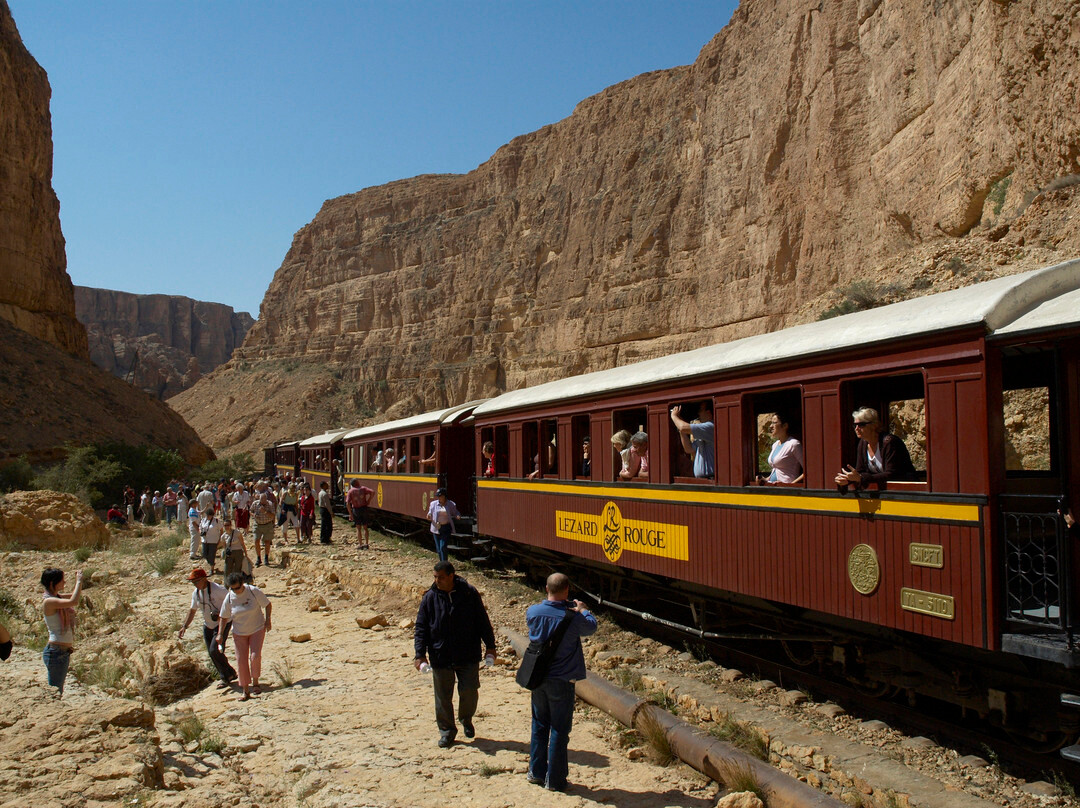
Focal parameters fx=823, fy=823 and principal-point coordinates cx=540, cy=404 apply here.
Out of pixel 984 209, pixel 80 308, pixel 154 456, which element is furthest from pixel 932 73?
pixel 80 308

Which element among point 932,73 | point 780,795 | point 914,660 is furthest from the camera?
point 932,73

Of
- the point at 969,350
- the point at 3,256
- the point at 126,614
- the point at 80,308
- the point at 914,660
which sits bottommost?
the point at 126,614

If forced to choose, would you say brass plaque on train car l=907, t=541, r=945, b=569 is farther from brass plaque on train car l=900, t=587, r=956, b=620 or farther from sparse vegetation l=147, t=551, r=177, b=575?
sparse vegetation l=147, t=551, r=177, b=575

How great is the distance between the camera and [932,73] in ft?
102

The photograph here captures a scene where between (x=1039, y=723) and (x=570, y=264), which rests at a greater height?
(x=570, y=264)

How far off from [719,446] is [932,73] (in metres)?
29.7

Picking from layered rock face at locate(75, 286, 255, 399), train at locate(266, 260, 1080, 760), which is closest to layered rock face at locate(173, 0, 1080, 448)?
train at locate(266, 260, 1080, 760)

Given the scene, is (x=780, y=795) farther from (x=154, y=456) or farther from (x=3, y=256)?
(x=3, y=256)

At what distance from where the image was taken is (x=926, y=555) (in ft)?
19.0

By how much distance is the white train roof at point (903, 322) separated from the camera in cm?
560

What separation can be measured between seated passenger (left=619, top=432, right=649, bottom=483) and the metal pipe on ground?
7.61ft

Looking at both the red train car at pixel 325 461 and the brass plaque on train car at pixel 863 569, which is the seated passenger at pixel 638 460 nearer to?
the brass plaque on train car at pixel 863 569

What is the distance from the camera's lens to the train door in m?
5.14

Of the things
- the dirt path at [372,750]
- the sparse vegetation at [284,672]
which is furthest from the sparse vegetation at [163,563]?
the sparse vegetation at [284,672]
